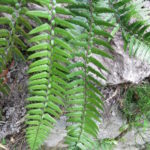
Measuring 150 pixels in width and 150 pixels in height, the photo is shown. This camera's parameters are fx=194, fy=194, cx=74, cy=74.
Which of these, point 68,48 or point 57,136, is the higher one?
point 68,48

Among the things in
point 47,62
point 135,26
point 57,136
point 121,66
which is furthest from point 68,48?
point 57,136

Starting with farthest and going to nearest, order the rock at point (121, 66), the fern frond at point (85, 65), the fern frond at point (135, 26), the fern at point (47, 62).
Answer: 1. the rock at point (121, 66)
2. the fern frond at point (135, 26)
3. the fern frond at point (85, 65)
4. the fern at point (47, 62)

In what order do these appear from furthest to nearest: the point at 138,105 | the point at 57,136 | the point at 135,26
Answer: the point at 138,105, the point at 57,136, the point at 135,26

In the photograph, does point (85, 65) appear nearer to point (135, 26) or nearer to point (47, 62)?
point (47, 62)

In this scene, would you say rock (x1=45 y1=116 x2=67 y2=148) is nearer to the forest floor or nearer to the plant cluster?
the forest floor

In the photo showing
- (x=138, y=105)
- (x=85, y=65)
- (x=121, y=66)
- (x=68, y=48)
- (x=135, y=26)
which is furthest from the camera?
(x=138, y=105)

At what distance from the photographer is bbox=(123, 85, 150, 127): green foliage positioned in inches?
77.6

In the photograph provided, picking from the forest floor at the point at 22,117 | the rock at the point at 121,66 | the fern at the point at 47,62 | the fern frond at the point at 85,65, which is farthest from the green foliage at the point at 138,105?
the fern at the point at 47,62

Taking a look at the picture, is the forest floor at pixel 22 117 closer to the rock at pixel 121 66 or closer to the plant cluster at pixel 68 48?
the rock at pixel 121 66

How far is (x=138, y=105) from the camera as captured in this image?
6.66ft

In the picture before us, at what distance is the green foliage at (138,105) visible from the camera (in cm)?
197

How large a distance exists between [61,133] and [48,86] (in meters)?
0.90

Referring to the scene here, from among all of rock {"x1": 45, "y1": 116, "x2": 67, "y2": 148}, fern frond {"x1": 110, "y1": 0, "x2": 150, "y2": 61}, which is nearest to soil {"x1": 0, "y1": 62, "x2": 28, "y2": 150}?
rock {"x1": 45, "y1": 116, "x2": 67, "y2": 148}

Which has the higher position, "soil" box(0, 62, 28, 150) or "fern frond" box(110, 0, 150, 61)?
"fern frond" box(110, 0, 150, 61)
